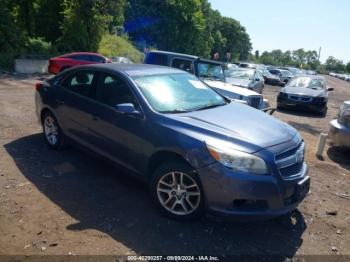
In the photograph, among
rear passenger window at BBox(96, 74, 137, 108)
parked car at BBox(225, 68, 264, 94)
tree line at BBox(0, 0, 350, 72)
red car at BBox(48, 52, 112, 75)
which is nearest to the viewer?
rear passenger window at BBox(96, 74, 137, 108)

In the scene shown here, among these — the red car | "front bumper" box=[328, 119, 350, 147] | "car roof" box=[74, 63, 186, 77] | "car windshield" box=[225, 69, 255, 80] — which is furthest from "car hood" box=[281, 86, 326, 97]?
the red car

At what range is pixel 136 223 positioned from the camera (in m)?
4.04

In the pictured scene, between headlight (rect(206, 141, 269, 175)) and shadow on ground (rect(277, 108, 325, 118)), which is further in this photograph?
shadow on ground (rect(277, 108, 325, 118))

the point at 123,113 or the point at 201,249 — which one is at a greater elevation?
the point at 123,113

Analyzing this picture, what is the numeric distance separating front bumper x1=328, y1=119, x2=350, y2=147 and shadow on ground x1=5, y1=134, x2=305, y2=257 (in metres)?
2.96

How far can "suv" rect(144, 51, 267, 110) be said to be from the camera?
906 centimetres

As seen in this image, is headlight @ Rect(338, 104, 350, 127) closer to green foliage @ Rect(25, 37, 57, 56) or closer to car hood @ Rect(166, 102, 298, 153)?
car hood @ Rect(166, 102, 298, 153)

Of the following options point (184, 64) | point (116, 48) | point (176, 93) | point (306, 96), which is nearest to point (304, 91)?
point (306, 96)

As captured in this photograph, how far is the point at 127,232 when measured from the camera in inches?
152

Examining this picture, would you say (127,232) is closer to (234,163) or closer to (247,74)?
(234,163)

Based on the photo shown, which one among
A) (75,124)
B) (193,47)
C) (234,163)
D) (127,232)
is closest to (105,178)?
(75,124)

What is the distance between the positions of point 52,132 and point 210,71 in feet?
17.2

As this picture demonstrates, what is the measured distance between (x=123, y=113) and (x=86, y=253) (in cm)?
177

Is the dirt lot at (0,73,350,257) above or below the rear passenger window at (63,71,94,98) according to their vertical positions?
below
